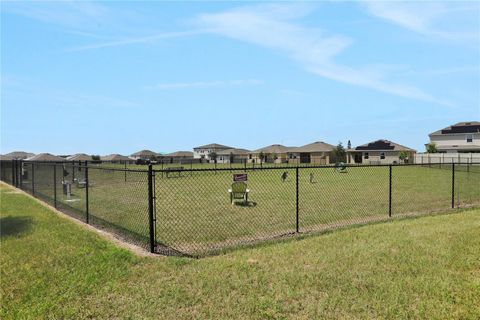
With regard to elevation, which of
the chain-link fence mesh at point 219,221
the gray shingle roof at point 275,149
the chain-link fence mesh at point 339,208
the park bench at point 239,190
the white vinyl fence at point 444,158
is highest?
the gray shingle roof at point 275,149

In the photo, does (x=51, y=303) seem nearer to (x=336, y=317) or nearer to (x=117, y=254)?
(x=117, y=254)

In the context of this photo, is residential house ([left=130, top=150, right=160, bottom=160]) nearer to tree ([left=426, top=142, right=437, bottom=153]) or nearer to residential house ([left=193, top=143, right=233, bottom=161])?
residential house ([left=193, top=143, right=233, bottom=161])

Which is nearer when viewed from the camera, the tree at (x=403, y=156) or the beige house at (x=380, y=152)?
the tree at (x=403, y=156)

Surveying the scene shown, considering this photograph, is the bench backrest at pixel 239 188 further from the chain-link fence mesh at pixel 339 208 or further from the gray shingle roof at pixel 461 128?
the gray shingle roof at pixel 461 128

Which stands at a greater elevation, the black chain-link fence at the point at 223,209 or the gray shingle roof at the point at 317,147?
the gray shingle roof at the point at 317,147

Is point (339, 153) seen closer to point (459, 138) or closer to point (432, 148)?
point (432, 148)

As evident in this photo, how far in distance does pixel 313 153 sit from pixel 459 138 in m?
24.0

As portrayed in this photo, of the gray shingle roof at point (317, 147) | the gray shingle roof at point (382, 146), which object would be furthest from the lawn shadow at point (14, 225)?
the gray shingle roof at point (317, 147)

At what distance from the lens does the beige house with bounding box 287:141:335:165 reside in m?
69.4

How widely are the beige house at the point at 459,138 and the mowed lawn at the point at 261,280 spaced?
183 feet

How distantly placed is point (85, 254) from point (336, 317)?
4.23 m

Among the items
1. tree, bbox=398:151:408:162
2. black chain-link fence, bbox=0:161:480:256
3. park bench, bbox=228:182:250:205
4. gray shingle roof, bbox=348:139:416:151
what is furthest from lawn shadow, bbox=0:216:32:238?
gray shingle roof, bbox=348:139:416:151

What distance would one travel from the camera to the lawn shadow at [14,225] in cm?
821

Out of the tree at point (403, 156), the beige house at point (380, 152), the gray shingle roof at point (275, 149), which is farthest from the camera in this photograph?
the gray shingle roof at point (275, 149)
